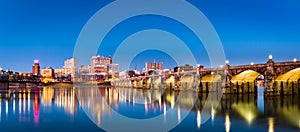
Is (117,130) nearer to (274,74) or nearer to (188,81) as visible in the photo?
(274,74)

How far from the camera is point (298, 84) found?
1971 inches

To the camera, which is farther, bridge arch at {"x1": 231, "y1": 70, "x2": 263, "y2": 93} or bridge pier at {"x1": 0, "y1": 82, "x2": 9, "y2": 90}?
bridge pier at {"x1": 0, "y1": 82, "x2": 9, "y2": 90}

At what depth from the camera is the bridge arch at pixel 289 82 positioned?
44.2 metres

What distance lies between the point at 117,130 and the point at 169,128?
9.95ft

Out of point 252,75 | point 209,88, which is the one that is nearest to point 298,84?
point 252,75

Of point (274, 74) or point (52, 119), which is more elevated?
point (274, 74)

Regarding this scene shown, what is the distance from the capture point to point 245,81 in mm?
55344

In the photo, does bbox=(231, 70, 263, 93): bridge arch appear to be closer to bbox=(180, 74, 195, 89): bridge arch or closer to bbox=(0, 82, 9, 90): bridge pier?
bbox=(180, 74, 195, 89): bridge arch

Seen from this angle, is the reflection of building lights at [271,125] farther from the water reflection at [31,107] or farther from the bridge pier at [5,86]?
the bridge pier at [5,86]

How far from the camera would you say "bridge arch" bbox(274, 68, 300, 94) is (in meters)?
44.2

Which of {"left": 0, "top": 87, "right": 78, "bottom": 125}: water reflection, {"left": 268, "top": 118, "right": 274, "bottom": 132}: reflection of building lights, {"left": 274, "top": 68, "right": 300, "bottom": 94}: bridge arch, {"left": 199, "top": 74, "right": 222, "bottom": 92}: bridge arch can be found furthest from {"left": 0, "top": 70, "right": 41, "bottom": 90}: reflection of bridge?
{"left": 268, "top": 118, "right": 274, "bottom": 132}: reflection of building lights

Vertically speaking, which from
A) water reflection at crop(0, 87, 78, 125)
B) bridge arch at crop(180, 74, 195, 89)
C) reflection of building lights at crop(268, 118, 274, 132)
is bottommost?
water reflection at crop(0, 87, 78, 125)

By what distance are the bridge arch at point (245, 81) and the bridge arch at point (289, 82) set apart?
5100 millimetres

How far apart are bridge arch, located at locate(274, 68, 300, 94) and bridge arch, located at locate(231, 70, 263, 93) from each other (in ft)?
16.7
